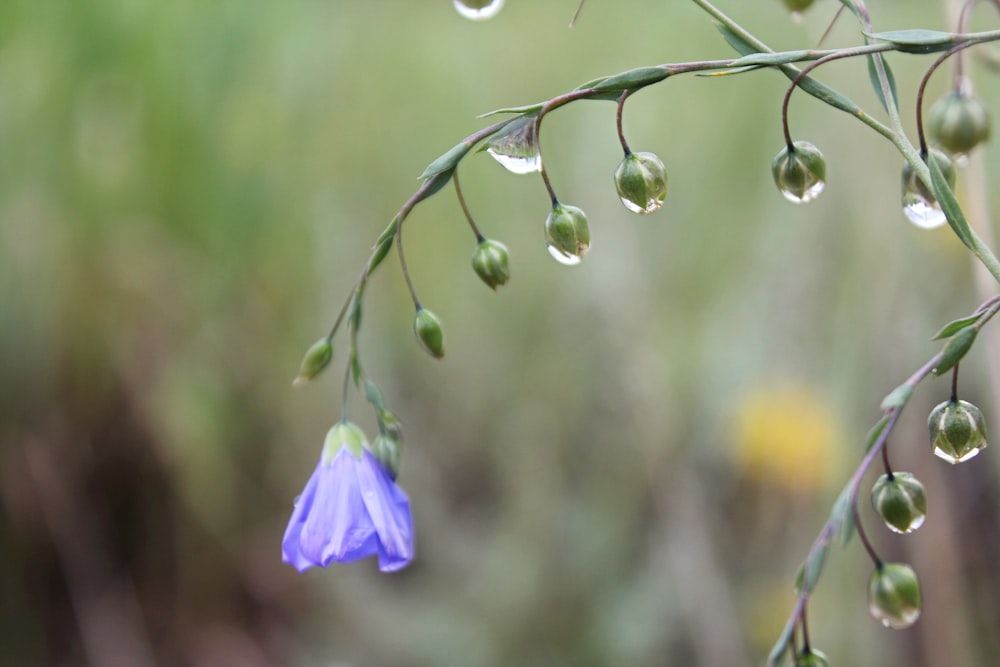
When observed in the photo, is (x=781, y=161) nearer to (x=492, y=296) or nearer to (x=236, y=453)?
(x=236, y=453)

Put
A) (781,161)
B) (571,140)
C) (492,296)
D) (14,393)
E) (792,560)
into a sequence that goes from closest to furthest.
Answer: (781,161), (792,560), (14,393), (492,296), (571,140)

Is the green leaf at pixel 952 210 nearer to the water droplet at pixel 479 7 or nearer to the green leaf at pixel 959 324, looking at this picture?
the green leaf at pixel 959 324

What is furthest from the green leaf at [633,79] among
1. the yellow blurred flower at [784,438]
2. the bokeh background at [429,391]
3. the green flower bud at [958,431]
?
the yellow blurred flower at [784,438]

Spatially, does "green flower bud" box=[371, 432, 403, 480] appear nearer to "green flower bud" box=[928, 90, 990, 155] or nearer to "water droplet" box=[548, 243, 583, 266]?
"water droplet" box=[548, 243, 583, 266]

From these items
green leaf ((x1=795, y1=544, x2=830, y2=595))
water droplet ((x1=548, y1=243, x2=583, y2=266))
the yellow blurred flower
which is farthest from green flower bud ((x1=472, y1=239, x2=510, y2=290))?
the yellow blurred flower

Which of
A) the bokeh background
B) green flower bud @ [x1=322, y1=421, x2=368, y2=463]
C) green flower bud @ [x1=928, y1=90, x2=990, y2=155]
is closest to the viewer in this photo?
green flower bud @ [x1=928, y1=90, x2=990, y2=155]

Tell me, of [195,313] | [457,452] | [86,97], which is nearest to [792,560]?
[457,452]
